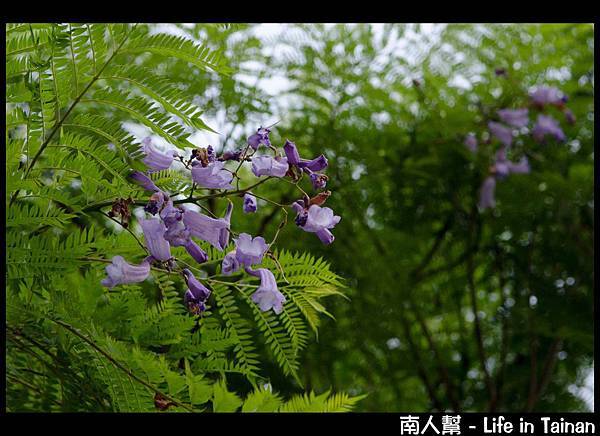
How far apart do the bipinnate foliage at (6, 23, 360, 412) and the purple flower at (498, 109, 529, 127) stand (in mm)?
1316

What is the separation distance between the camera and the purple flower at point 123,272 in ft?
3.22

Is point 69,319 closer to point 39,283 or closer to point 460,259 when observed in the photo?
point 39,283

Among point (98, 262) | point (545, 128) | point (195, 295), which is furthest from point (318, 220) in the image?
point (545, 128)

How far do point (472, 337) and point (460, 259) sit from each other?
41cm

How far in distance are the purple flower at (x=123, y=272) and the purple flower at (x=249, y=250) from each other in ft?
0.36

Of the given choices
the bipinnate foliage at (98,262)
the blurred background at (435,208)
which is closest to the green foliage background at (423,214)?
the blurred background at (435,208)

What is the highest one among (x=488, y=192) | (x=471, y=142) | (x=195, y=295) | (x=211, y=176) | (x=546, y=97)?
(x=546, y=97)

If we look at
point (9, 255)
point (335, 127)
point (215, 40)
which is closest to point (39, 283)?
point (9, 255)

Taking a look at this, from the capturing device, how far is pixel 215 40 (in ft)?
6.82

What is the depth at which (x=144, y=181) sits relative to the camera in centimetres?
101

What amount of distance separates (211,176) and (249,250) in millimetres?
96

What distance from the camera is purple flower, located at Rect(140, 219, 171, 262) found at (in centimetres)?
98

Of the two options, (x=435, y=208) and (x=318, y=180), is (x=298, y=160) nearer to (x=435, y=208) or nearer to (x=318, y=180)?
(x=318, y=180)

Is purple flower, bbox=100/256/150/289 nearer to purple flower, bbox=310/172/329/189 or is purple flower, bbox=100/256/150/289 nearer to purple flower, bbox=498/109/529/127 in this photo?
purple flower, bbox=310/172/329/189
